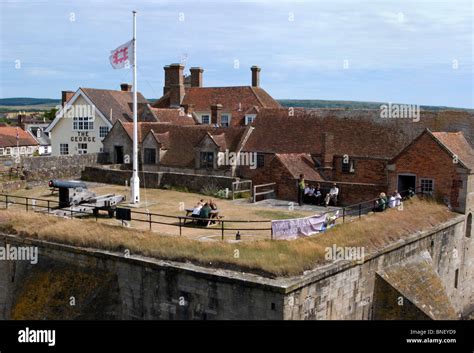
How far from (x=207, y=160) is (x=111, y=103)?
52.4ft

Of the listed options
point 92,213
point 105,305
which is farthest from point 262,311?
point 92,213

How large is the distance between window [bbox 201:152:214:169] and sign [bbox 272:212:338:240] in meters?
15.7

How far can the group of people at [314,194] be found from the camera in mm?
25734

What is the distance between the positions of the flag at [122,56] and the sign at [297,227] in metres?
11.2

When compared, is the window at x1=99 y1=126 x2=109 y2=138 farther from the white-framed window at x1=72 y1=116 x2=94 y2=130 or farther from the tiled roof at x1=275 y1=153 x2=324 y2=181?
the tiled roof at x1=275 y1=153 x2=324 y2=181

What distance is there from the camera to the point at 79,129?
46750mm

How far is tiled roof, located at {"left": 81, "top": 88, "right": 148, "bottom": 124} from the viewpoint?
45.2m

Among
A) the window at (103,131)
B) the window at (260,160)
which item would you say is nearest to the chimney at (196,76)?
the window at (103,131)

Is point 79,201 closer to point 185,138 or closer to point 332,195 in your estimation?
point 332,195

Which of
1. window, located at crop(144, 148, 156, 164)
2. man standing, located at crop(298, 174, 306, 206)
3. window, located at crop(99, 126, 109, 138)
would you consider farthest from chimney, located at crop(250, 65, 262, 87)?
man standing, located at crop(298, 174, 306, 206)

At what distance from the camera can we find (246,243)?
17094 millimetres

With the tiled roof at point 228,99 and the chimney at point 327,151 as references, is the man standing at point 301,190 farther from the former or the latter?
the tiled roof at point 228,99

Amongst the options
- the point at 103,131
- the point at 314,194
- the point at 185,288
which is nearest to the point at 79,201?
the point at 185,288
